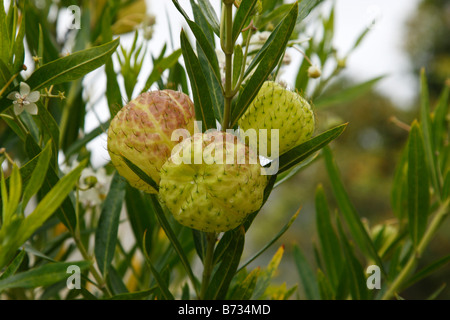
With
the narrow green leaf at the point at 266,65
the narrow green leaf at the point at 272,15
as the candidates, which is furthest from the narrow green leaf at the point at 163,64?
the narrow green leaf at the point at 266,65

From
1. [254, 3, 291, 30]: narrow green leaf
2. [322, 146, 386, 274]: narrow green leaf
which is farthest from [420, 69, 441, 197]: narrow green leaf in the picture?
[254, 3, 291, 30]: narrow green leaf

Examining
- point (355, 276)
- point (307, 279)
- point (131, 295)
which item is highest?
point (131, 295)

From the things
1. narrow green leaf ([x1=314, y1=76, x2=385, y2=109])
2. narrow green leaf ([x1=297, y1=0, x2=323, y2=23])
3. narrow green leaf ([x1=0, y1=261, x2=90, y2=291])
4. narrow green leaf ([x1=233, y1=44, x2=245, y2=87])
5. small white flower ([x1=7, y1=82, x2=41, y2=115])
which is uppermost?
narrow green leaf ([x1=297, y1=0, x2=323, y2=23])

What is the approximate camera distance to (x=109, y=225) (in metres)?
A: 0.57

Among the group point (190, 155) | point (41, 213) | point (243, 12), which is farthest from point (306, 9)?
point (41, 213)

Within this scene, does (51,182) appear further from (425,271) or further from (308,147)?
(425,271)

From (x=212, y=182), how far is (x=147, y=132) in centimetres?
7

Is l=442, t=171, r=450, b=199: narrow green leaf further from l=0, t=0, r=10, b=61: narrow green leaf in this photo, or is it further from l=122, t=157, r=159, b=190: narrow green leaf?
→ l=0, t=0, r=10, b=61: narrow green leaf

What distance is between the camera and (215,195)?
35 cm

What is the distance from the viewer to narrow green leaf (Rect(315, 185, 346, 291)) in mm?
747

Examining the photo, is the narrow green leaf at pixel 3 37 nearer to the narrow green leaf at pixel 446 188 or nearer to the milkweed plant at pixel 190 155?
the milkweed plant at pixel 190 155

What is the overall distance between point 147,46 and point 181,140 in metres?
0.30

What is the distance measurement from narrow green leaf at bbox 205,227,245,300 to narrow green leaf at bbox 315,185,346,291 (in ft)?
1.00
